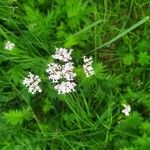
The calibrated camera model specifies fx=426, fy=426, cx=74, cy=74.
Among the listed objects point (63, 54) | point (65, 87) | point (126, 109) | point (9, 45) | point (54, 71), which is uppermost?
point (9, 45)

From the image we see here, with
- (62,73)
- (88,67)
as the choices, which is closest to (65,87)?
(62,73)

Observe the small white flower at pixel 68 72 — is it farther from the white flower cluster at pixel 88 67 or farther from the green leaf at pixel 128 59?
the green leaf at pixel 128 59

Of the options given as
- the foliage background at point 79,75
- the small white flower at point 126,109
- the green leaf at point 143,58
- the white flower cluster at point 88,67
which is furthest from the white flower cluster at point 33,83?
the green leaf at point 143,58

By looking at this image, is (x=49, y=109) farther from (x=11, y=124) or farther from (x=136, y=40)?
(x=136, y=40)

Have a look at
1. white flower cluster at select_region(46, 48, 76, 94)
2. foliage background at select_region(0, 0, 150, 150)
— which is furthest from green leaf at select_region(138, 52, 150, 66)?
white flower cluster at select_region(46, 48, 76, 94)

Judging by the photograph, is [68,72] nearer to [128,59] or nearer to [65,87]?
[65,87]

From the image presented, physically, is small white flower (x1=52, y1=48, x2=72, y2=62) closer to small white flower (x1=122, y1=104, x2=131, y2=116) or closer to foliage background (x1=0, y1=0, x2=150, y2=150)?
foliage background (x1=0, y1=0, x2=150, y2=150)

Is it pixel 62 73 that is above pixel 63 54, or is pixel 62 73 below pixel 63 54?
below
